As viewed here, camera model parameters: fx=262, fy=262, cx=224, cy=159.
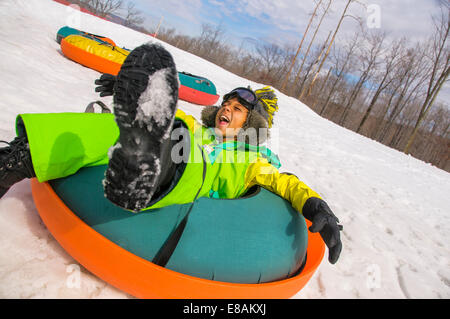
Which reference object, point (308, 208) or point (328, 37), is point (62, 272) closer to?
point (308, 208)

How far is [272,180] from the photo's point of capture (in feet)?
5.53

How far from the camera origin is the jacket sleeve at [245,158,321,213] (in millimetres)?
1607

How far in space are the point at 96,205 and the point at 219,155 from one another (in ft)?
2.51

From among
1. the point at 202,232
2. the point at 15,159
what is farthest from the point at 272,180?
the point at 15,159

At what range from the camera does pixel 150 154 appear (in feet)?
2.82

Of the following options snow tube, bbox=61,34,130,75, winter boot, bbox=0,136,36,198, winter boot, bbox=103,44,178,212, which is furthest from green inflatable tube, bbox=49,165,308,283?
snow tube, bbox=61,34,130,75

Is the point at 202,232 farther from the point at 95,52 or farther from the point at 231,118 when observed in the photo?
the point at 95,52

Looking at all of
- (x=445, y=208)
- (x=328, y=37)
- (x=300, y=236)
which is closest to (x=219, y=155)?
(x=300, y=236)

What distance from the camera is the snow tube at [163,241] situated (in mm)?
1117

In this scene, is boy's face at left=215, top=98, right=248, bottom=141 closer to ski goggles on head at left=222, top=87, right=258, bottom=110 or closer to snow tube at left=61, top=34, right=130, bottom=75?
ski goggles on head at left=222, top=87, right=258, bottom=110

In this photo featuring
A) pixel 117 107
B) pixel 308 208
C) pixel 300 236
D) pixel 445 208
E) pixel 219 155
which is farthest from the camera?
pixel 445 208

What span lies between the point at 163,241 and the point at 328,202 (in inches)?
113

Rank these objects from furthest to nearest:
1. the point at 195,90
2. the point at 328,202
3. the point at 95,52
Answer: the point at 195,90 < the point at 95,52 < the point at 328,202
